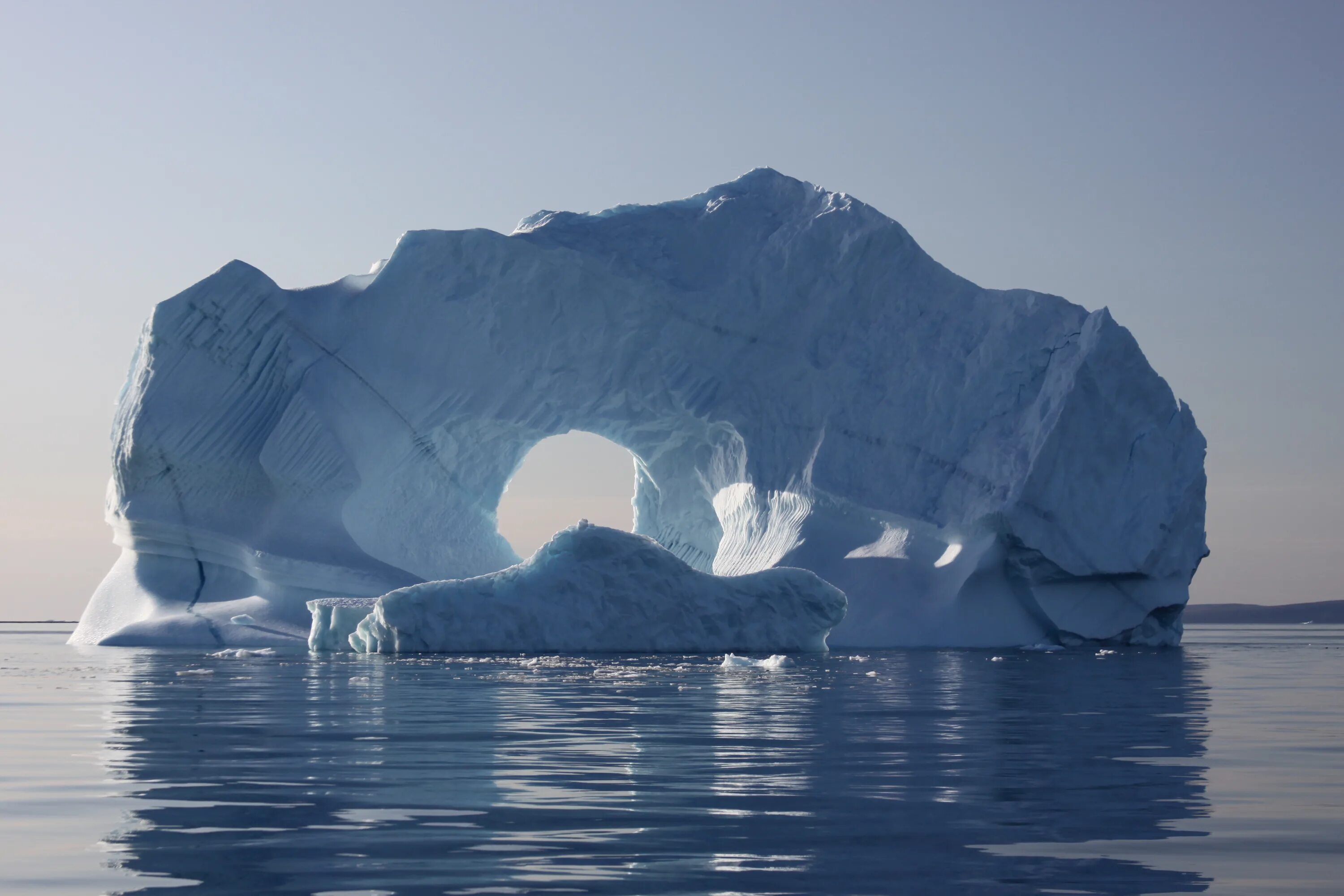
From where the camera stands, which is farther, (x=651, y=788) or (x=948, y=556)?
(x=948, y=556)

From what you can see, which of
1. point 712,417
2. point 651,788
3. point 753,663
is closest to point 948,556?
point 712,417

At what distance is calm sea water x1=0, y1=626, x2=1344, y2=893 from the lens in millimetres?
3227

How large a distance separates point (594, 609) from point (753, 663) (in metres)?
3.01

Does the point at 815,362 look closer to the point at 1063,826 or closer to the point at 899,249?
the point at 899,249

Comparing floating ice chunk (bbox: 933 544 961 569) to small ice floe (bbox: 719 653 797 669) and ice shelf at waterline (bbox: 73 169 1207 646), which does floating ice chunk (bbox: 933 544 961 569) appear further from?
small ice floe (bbox: 719 653 797 669)

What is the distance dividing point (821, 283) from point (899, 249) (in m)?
1.22

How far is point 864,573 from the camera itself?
1986cm

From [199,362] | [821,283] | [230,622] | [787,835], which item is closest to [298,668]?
[230,622]

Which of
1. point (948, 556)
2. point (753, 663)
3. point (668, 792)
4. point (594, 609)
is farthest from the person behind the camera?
point (948, 556)

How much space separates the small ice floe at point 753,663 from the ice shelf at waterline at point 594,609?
2566 millimetres

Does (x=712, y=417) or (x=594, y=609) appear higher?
(x=712, y=417)

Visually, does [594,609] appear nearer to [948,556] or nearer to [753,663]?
[753,663]

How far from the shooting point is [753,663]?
13.1m

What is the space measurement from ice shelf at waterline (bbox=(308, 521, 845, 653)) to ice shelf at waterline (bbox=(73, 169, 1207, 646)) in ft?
10.2
